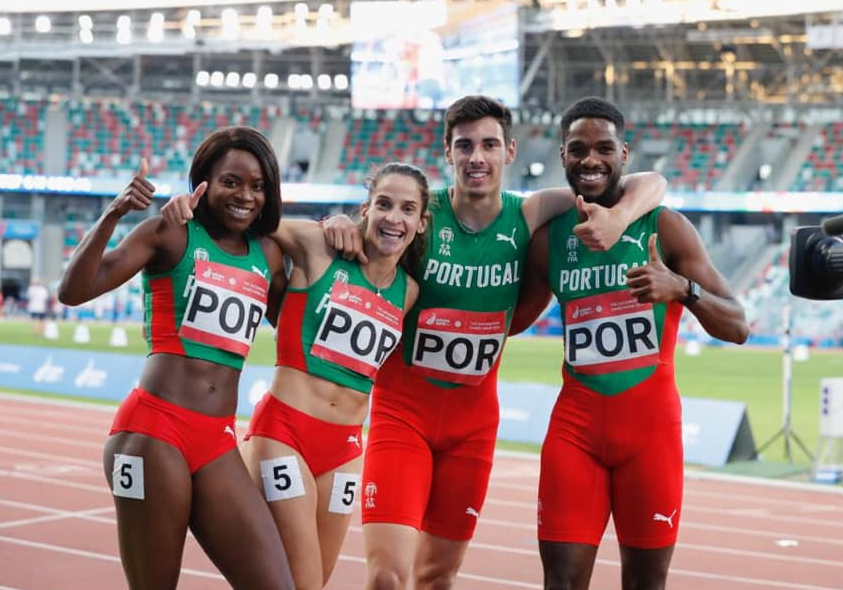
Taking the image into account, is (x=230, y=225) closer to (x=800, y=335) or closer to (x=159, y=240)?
(x=159, y=240)

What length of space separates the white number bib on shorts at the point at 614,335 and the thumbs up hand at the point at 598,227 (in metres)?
0.23

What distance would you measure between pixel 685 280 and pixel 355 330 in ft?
4.06

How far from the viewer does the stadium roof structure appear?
36688mm

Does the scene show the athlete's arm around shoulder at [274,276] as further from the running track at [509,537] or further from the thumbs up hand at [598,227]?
the running track at [509,537]

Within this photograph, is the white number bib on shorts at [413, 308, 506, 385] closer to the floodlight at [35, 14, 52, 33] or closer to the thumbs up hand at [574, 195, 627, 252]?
the thumbs up hand at [574, 195, 627, 252]

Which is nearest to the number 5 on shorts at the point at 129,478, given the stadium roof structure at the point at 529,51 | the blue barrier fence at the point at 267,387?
the blue barrier fence at the point at 267,387

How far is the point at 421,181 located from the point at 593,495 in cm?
135

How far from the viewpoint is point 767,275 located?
37.7 m

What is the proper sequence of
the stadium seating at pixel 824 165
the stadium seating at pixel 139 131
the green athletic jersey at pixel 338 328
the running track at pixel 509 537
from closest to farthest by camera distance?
the green athletic jersey at pixel 338 328, the running track at pixel 509 537, the stadium seating at pixel 824 165, the stadium seating at pixel 139 131

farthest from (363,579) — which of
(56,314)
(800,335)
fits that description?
(56,314)

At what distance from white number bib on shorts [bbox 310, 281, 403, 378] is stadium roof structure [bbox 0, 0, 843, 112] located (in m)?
30.7

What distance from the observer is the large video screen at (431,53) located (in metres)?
36.9

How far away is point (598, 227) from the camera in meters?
4.24

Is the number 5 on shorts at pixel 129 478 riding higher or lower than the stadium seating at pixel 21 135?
lower
